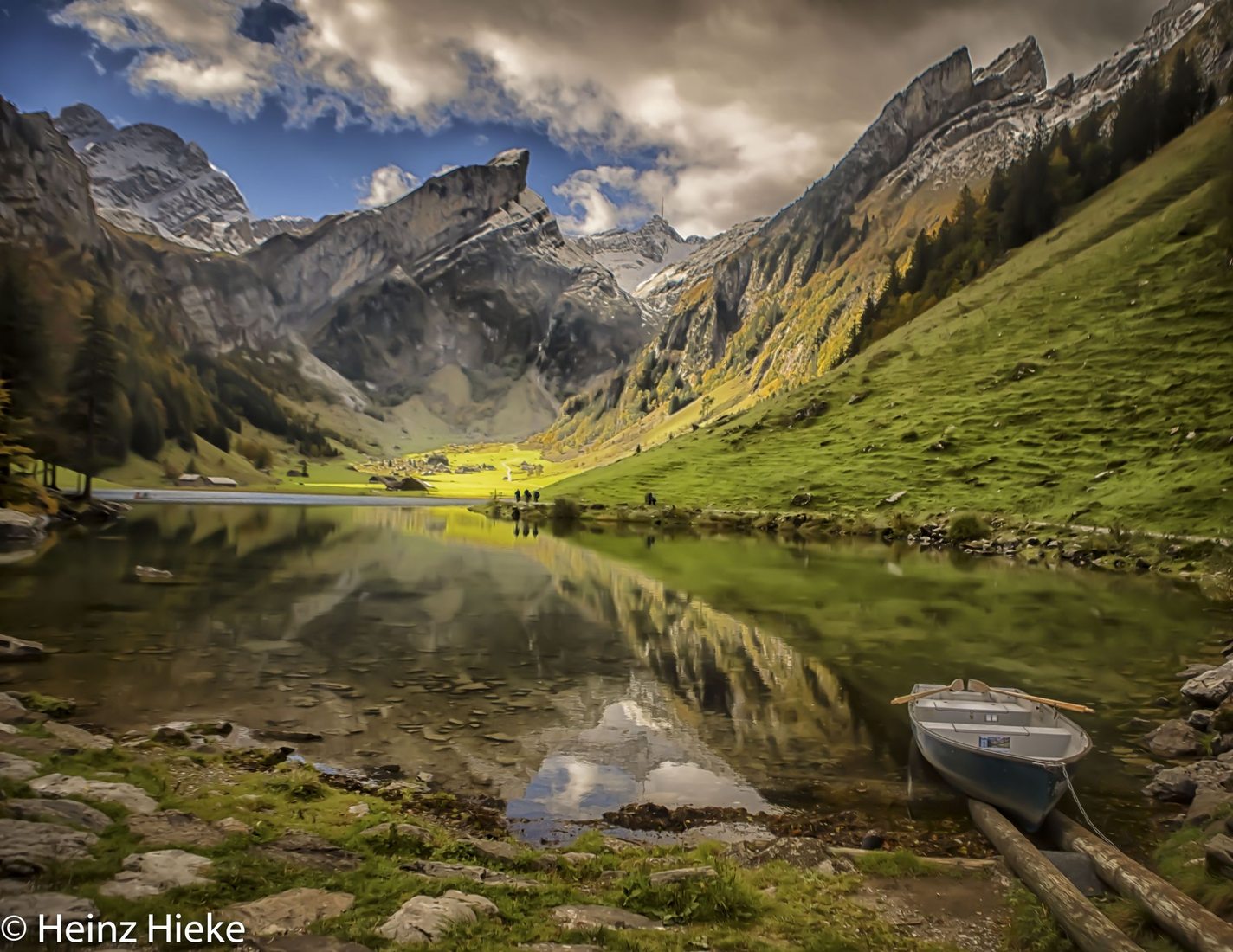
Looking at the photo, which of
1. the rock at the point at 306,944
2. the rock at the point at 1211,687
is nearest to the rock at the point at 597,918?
A: the rock at the point at 306,944

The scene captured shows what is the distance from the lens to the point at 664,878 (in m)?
11.6

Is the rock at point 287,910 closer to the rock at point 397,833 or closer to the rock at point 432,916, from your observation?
the rock at point 432,916

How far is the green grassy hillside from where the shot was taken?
Answer: 74.7 meters

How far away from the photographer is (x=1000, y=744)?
54.9 ft

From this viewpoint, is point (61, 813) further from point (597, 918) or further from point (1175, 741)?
point (1175, 741)

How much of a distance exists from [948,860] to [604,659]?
18.1m

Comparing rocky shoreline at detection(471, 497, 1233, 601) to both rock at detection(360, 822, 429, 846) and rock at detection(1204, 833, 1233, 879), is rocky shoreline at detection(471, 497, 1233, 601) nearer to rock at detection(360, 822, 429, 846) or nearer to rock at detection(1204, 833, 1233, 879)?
rock at detection(1204, 833, 1233, 879)

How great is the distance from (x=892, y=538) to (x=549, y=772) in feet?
240

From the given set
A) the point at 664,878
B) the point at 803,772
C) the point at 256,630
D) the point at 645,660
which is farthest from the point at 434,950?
the point at 256,630

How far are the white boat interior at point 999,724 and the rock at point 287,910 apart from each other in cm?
1302

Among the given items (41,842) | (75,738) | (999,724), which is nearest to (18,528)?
(75,738)

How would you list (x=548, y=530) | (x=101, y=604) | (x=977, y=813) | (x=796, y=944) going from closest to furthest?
(x=796, y=944) < (x=977, y=813) < (x=101, y=604) < (x=548, y=530)

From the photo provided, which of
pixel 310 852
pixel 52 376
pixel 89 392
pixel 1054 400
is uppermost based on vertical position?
pixel 1054 400

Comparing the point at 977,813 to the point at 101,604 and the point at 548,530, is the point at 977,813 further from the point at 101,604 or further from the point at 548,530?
the point at 548,530
